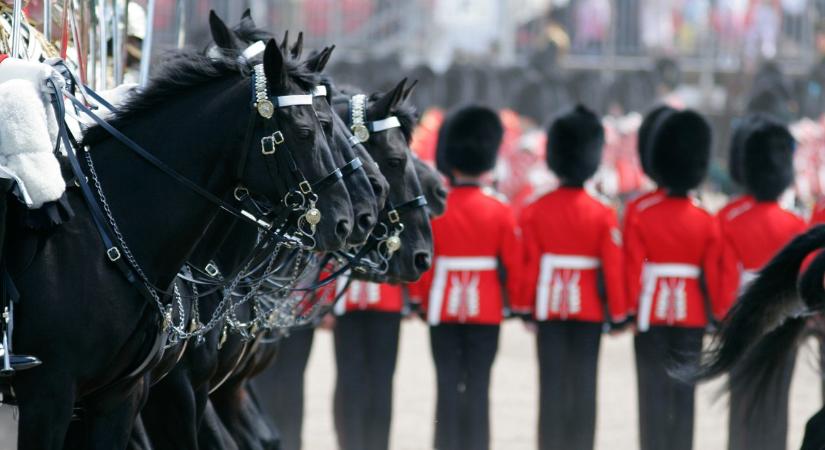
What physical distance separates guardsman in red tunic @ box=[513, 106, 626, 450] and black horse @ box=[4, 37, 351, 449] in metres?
3.06

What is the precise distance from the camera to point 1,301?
13.1ft

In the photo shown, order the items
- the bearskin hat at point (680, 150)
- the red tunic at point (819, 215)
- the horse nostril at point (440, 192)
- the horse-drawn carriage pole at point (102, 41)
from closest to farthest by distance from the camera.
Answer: the horse-drawn carriage pole at point (102, 41)
the horse nostril at point (440, 192)
the red tunic at point (819, 215)
the bearskin hat at point (680, 150)

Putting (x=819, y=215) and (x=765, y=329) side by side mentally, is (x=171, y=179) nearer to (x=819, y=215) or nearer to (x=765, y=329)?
(x=765, y=329)

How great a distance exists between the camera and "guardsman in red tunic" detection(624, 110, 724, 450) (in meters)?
7.08

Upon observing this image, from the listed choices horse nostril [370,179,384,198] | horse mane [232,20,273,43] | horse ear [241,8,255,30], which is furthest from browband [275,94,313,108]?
horse ear [241,8,255,30]

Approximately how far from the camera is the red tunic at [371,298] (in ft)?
23.3

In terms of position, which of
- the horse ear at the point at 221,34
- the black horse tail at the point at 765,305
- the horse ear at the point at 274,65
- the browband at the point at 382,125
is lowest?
the black horse tail at the point at 765,305

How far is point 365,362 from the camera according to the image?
288 inches

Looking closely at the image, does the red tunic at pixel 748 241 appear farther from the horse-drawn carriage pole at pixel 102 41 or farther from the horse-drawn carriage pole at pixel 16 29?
the horse-drawn carriage pole at pixel 16 29

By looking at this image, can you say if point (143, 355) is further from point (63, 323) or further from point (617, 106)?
point (617, 106)

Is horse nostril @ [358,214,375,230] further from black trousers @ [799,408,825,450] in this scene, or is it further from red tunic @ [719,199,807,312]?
red tunic @ [719,199,807,312]

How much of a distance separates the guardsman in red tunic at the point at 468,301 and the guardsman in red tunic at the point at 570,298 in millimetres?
127

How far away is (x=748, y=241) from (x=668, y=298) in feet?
1.50

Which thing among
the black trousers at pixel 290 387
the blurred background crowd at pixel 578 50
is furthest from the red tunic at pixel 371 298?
the blurred background crowd at pixel 578 50
